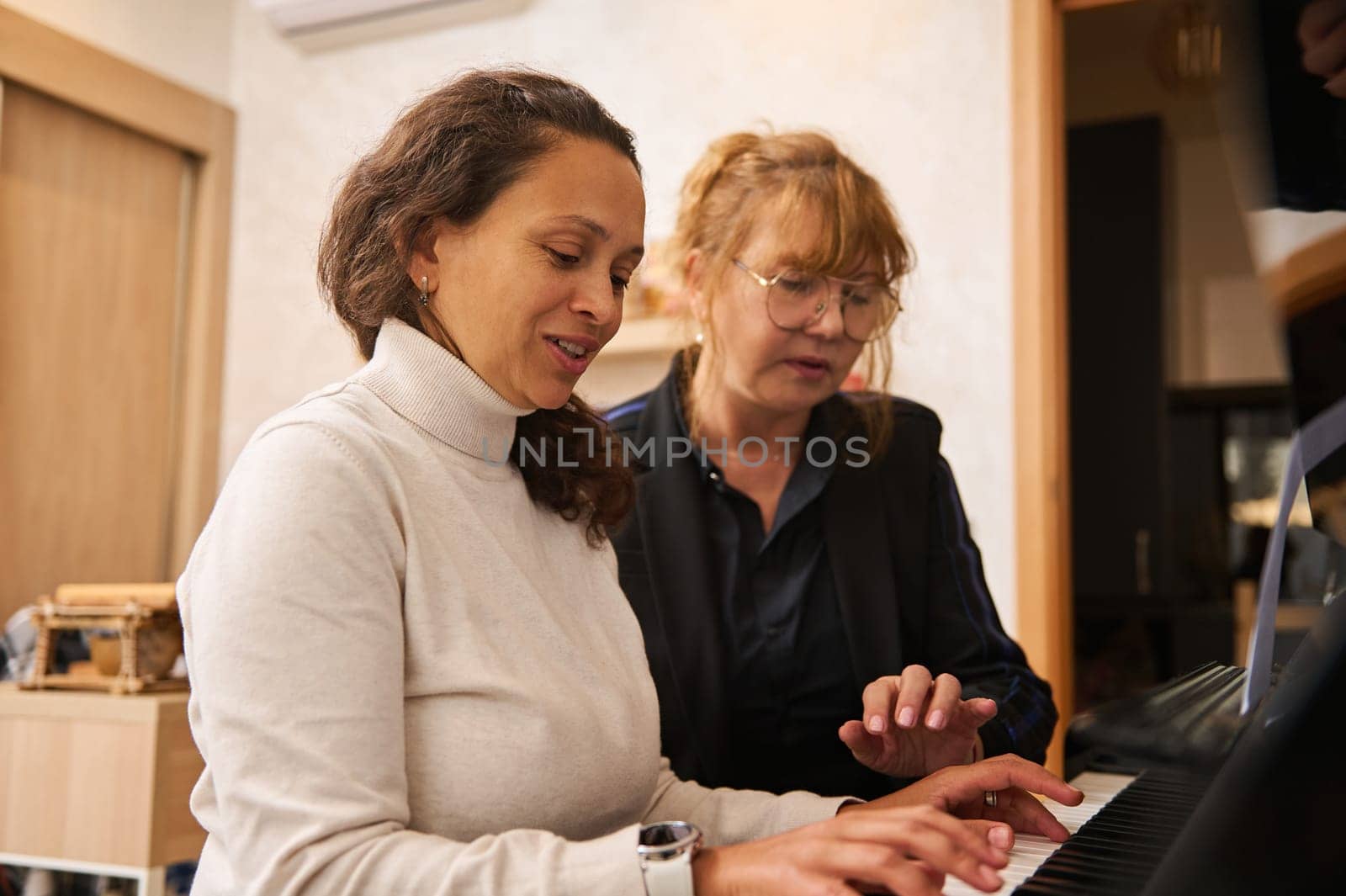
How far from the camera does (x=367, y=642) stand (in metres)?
0.76

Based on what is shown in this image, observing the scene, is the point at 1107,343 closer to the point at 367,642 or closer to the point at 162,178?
the point at 162,178

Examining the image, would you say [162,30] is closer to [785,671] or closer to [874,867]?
[785,671]

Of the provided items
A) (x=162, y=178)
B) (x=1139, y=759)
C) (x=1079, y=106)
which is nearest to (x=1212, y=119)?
(x=1079, y=106)

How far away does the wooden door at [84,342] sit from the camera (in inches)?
112

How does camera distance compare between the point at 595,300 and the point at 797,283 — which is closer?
the point at 595,300

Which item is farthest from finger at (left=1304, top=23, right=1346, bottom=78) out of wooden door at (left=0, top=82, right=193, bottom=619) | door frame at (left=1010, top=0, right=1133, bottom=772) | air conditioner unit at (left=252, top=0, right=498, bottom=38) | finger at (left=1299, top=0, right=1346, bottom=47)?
wooden door at (left=0, top=82, right=193, bottom=619)

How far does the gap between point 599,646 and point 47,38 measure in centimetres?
257

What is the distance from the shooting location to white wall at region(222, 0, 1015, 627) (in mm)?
2562

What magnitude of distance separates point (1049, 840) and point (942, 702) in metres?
0.15

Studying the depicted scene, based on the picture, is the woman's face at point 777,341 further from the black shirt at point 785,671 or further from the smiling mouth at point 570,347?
the smiling mouth at point 570,347

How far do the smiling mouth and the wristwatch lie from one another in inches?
15.6

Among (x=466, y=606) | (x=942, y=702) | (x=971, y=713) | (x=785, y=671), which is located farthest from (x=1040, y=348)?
(x=466, y=606)

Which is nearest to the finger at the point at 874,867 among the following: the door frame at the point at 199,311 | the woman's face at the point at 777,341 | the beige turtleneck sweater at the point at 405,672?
the beige turtleneck sweater at the point at 405,672

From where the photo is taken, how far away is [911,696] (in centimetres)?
99
